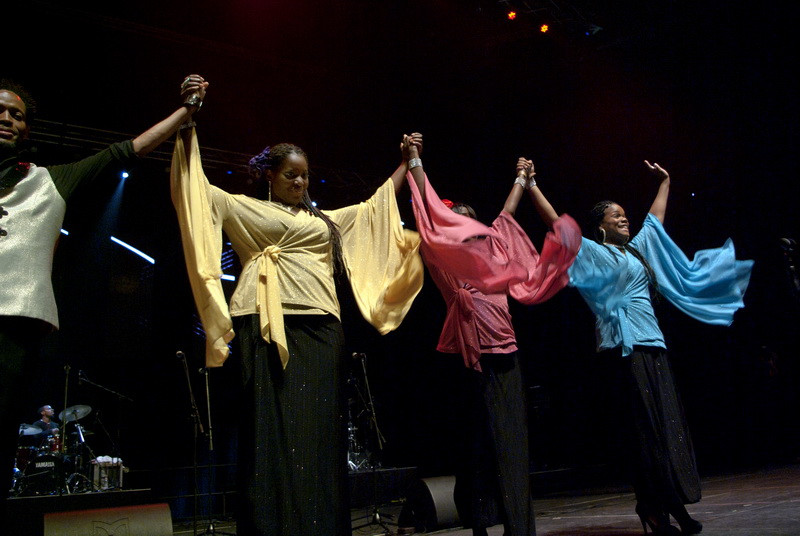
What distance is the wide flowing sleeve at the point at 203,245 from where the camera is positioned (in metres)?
2.40

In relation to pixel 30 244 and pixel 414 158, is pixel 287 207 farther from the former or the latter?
pixel 30 244

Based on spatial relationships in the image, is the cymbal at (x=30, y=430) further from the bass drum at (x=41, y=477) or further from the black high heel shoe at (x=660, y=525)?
the black high heel shoe at (x=660, y=525)

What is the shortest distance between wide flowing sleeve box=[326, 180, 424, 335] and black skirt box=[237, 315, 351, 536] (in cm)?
31

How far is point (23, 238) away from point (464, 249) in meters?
1.80

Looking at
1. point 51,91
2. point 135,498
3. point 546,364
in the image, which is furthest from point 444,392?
point 51,91

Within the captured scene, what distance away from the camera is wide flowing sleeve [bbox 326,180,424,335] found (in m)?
2.90

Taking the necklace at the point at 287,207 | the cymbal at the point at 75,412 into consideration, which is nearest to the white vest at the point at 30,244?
the necklace at the point at 287,207

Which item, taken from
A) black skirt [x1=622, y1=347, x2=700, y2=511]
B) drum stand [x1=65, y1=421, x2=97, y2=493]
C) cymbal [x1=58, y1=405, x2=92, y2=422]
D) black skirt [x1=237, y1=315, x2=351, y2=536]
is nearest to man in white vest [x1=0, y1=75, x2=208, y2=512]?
black skirt [x1=237, y1=315, x2=351, y2=536]

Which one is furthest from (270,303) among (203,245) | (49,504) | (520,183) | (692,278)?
(49,504)

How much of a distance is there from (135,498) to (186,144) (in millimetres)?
4437

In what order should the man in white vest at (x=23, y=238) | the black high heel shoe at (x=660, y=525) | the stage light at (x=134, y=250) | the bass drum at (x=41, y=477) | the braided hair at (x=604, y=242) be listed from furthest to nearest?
the stage light at (x=134, y=250), the bass drum at (x=41, y=477), the braided hair at (x=604, y=242), the black high heel shoe at (x=660, y=525), the man in white vest at (x=23, y=238)

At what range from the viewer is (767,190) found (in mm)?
8180

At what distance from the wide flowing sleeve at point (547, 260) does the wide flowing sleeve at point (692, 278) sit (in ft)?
3.26

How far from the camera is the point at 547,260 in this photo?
124 inches
